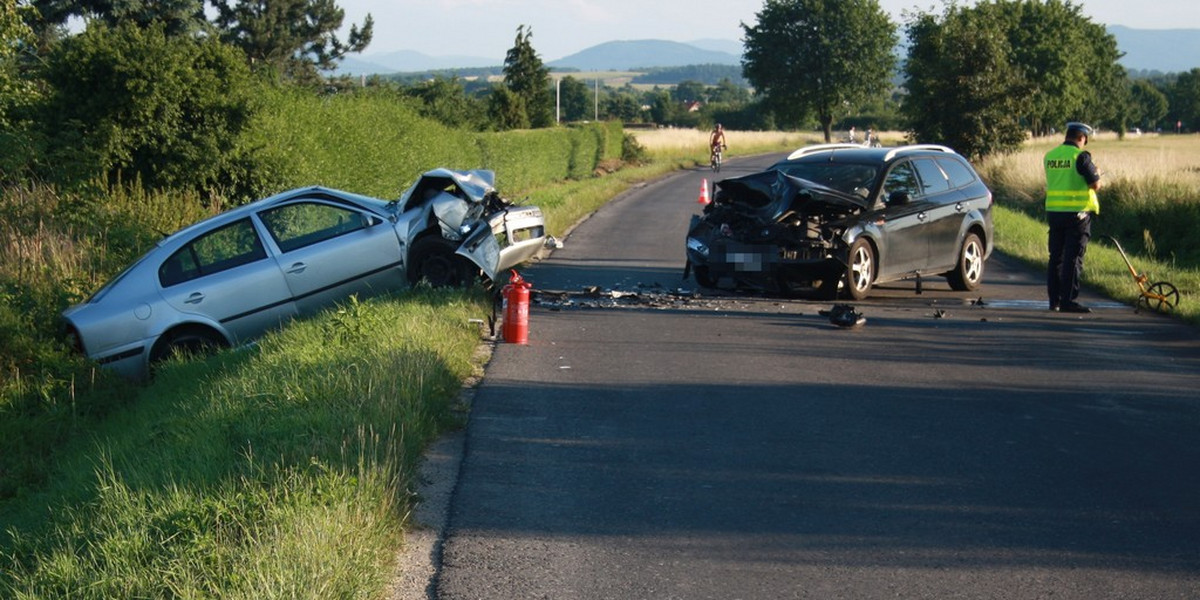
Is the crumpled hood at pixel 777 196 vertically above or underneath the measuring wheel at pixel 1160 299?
above

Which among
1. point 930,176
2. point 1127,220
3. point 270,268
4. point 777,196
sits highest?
point 930,176

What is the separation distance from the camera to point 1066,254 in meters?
13.0

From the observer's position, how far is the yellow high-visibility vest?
1292 centimetres

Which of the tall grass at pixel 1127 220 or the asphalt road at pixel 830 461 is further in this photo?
the tall grass at pixel 1127 220

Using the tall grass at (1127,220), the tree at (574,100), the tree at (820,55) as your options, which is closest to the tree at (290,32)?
the tall grass at (1127,220)

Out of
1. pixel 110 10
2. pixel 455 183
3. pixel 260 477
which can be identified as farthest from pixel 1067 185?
pixel 110 10

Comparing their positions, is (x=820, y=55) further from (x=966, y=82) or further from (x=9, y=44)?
(x=9, y=44)

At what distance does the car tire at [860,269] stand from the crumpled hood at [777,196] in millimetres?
456

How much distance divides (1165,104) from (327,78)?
4212 inches

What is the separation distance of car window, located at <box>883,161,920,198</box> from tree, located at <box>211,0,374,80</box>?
1363 inches

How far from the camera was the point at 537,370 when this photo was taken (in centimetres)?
970

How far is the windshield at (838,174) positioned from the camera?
14.0m

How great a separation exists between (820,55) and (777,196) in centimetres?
7931

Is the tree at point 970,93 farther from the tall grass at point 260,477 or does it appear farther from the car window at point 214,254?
the tall grass at point 260,477
